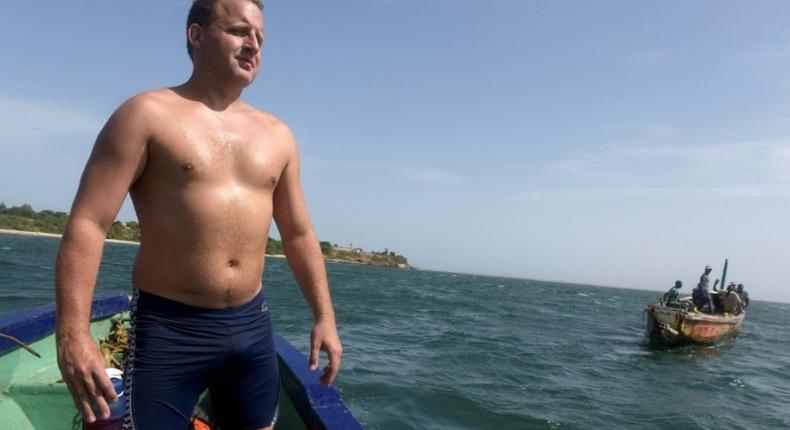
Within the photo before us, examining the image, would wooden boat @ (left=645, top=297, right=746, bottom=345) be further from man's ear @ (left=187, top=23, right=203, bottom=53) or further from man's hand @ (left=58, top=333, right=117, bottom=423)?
man's hand @ (left=58, top=333, right=117, bottom=423)

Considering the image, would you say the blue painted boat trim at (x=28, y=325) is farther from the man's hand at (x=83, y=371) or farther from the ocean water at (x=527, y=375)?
the ocean water at (x=527, y=375)

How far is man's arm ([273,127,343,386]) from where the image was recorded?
92.5 inches

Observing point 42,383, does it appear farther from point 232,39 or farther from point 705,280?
point 705,280

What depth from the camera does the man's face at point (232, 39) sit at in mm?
1979

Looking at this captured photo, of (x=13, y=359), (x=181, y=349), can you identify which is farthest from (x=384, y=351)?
(x=181, y=349)

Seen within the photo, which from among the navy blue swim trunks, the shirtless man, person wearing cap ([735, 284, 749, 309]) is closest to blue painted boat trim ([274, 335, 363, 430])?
the shirtless man

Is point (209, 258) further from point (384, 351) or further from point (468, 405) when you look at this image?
point (384, 351)

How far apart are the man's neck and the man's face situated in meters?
0.04

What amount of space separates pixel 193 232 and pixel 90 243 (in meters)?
0.32

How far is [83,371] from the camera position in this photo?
159 cm

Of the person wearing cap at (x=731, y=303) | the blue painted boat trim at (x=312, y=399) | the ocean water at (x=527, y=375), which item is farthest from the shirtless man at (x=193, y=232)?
the person wearing cap at (x=731, y=303)

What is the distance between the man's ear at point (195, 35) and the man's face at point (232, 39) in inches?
0.7

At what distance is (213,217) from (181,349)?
0.46m

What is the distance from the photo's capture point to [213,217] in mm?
1930
